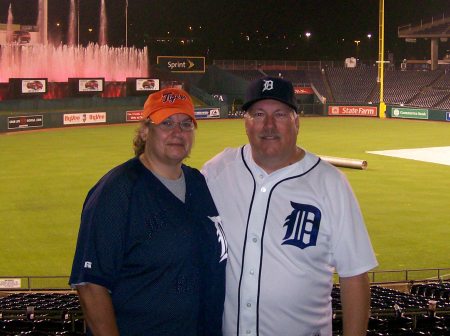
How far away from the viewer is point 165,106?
362cm

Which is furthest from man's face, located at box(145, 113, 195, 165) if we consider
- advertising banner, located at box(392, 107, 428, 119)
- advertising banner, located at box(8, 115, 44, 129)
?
advertising banner, located at box(392, 107, 428, 119)

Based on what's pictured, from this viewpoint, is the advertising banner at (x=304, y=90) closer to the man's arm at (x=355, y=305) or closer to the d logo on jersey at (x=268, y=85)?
the d logo on jersey at (x=268, y=85)

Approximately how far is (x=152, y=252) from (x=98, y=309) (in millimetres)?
345

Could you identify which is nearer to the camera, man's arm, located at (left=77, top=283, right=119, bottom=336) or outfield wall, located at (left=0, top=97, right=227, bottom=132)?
man's arm, located at (left=77, top=283, right=119, bottom=336)

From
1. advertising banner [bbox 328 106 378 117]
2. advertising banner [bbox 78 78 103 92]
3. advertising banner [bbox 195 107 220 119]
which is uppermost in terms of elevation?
advertising banner [bbox 78 78 103 92]

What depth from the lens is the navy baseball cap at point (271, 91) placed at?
3.70 metres

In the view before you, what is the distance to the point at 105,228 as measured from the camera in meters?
3.26

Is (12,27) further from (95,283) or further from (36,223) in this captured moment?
(95,283)

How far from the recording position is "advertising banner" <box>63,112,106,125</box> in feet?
148

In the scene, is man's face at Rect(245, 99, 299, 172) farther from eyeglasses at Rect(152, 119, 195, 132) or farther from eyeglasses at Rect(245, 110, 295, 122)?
eyeglasses at Rect(152, 119, 195, 132)

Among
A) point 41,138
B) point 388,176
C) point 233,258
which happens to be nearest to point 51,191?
point 388,176

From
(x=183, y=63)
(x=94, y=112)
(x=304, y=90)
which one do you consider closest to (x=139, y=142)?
(x=94, y=112)

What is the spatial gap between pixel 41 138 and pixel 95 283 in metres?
36.5

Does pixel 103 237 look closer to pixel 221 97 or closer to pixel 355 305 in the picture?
pixel 355 305
